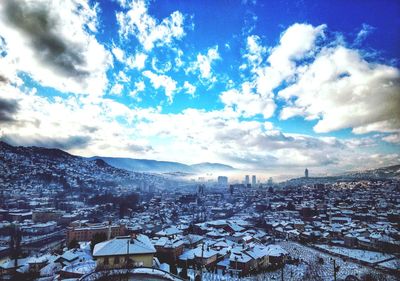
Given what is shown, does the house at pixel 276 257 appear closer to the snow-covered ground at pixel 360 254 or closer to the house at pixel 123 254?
the snow-covered ground at pixel 360 254

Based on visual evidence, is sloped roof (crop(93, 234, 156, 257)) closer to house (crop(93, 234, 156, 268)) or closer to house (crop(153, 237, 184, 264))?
house (crop(93, 234, 156, 268))

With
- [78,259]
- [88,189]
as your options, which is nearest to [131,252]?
[78,259]

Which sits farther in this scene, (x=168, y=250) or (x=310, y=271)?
(x=168, y=250)

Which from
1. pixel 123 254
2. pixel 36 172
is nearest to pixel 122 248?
pixel 123 254

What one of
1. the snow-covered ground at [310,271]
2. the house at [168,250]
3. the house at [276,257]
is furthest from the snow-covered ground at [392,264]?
the house at [168,250]

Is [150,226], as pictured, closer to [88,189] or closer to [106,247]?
[106,247]

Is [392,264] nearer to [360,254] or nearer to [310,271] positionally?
[360,254]
